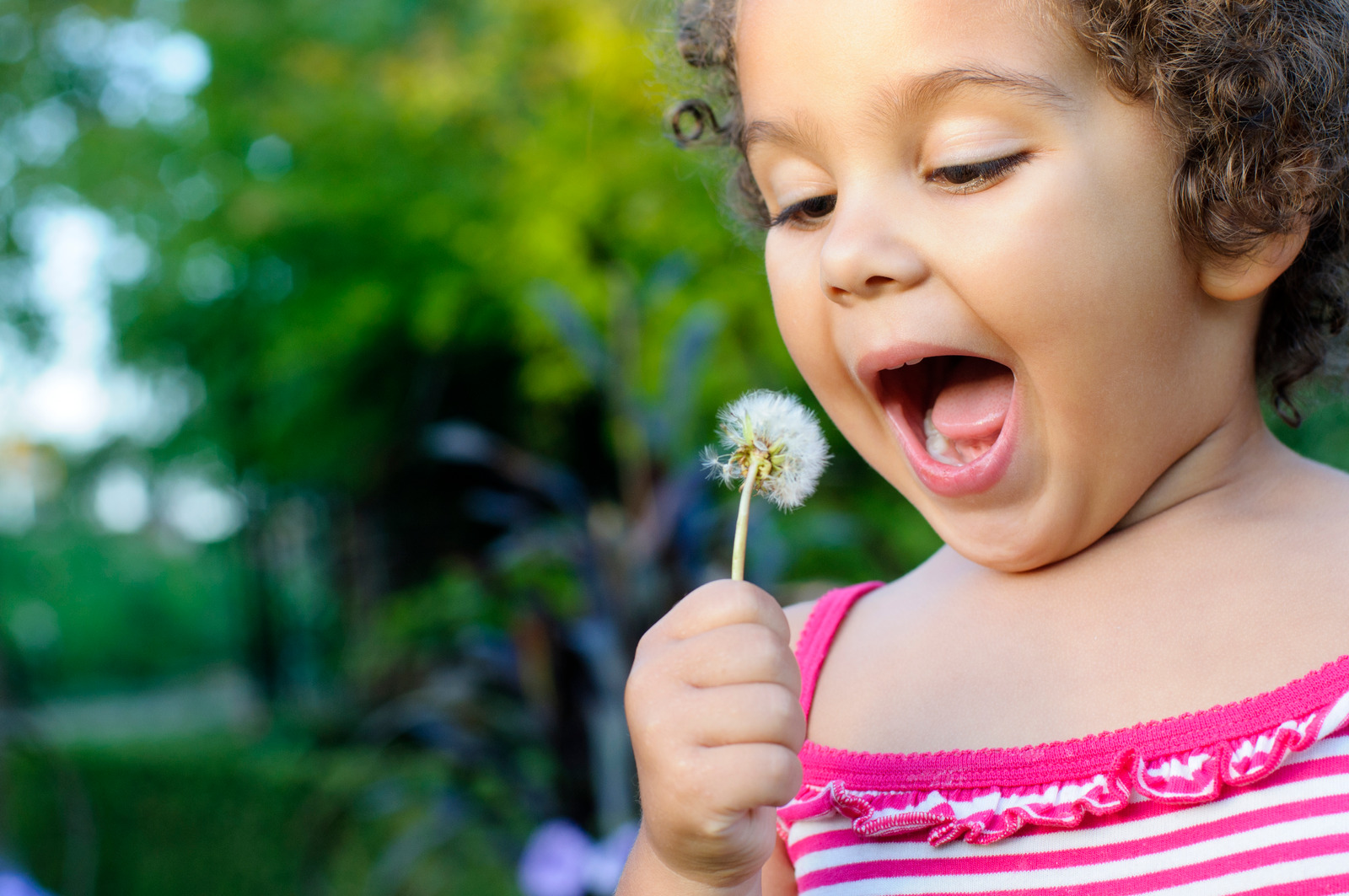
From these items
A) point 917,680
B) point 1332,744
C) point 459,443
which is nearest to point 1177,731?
point 1332,744

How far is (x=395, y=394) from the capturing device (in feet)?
24.6

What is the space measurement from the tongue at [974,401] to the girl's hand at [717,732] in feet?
0.81

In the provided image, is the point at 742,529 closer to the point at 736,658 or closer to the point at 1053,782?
the point at 736,658

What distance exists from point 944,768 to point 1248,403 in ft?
1.43

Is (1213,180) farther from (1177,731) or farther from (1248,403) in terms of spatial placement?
(1177,731)

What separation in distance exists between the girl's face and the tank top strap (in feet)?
0.67

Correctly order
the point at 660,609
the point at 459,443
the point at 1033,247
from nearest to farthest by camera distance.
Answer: the point at 1033,247 → the point at 660,609 → the point at 459,443

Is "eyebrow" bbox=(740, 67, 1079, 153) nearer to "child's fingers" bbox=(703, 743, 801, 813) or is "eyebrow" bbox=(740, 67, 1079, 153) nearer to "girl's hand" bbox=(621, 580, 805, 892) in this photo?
"girl's hand" bbox=(621, 580, 805, 892)

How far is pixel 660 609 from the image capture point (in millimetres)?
3131

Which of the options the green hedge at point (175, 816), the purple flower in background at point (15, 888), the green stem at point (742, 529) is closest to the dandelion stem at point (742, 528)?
the green stem at point (742, 529)

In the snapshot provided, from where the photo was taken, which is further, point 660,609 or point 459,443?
point 459,443

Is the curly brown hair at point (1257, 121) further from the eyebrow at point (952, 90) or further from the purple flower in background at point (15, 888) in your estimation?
the purple flower in background at point (15, 888)

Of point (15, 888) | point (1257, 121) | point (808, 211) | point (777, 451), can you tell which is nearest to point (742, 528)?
point (777, 451)

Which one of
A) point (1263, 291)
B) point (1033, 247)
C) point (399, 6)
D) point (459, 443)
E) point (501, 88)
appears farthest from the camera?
point (399, 6)
